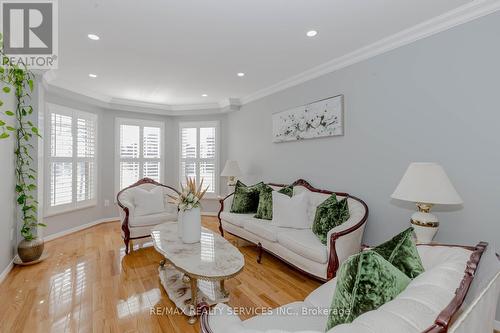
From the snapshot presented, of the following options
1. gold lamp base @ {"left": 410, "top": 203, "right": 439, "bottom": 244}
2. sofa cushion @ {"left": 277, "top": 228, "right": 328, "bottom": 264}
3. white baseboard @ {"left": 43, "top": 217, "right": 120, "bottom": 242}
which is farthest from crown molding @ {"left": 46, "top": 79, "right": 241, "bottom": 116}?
gold lamp base @ {"left": 410, "top": 203, "right": 439, "bottom": 244}

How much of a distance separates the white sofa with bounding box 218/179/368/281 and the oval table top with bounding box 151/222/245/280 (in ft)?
2.39

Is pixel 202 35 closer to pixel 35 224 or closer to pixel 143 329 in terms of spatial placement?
pixel 143 329

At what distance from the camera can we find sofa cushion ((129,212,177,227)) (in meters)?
3.45

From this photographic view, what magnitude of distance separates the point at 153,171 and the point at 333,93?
4.37 meters

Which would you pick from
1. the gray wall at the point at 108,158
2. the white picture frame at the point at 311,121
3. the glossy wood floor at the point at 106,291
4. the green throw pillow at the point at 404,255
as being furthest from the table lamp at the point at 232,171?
the green throw pillow at the point at 404,255

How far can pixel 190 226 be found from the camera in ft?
8.25

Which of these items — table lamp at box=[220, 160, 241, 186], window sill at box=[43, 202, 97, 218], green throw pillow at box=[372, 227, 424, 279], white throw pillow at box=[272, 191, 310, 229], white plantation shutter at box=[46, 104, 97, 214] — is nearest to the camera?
green throw pillow at box=[372, 227, 424, 279]

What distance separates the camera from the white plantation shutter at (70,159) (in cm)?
402

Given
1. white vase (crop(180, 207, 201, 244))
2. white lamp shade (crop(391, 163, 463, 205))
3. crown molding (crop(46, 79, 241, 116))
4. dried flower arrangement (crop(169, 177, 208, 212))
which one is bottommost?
white vase (crop(180, 207, 201, 244))

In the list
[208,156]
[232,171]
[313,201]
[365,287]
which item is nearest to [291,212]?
[313,201]

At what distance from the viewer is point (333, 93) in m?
3.23

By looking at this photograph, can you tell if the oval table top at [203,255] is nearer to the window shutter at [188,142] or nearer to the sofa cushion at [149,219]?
the sofa cushion at [149,219]

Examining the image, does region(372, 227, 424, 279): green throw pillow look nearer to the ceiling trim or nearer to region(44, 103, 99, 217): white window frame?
the ceiling trim

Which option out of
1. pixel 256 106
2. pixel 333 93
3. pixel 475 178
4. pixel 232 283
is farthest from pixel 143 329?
pixel 256 106
